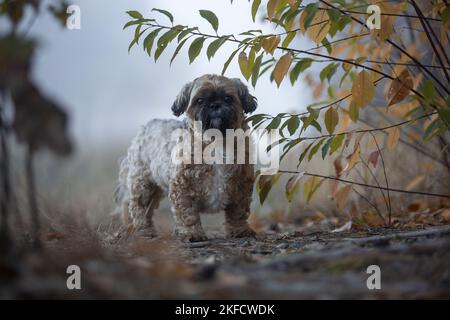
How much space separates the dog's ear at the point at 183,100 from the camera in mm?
4688

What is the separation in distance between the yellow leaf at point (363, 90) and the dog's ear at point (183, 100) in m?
1.76

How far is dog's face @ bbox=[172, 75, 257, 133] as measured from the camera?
14.3 ft

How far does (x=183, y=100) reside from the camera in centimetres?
470

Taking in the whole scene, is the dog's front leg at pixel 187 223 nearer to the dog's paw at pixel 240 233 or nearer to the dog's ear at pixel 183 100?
the dog's paw at pixel 240 233

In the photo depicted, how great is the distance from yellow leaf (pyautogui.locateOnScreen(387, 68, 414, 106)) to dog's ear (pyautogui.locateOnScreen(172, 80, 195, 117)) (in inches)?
69.0

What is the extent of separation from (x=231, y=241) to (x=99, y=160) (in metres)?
3.11

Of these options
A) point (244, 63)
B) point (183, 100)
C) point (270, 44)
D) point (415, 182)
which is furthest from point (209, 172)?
point (415, 182)

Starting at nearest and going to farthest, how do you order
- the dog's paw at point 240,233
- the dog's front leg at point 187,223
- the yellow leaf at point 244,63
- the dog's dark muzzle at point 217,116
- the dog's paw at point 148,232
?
the yellow leaf at point 244,63
the dog's dark muzzle at point 217,116
the dog's front leg at point 187,223
the dog's paw at point 240,233
the dog's paw at point 148,232

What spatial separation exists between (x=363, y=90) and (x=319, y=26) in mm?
530

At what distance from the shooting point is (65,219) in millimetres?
3357

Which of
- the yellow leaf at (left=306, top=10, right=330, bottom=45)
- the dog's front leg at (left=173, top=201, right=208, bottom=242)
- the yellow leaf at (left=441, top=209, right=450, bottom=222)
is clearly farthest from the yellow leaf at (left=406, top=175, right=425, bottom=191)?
the yellow leaf at (left=306, top=10, right=330, bottom=45)

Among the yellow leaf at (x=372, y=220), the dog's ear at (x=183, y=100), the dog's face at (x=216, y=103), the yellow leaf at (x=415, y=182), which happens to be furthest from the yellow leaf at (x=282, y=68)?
the yellow leaf at (x=415, y=182)

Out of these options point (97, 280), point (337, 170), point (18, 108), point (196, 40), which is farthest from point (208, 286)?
point (337, 170)

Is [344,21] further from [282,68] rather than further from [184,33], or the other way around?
[184,33]
